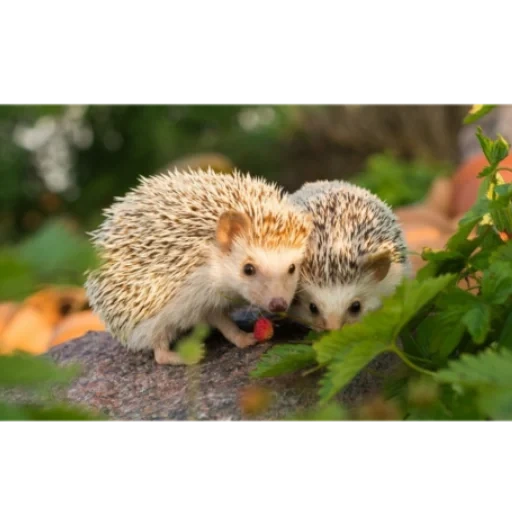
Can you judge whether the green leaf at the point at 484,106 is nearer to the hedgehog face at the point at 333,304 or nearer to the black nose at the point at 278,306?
the hedgehog face at the point at 333,304

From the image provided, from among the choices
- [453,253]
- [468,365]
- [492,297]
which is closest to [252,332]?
[453,253]

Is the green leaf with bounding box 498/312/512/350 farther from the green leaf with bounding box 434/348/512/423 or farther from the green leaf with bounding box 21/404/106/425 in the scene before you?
the green leaf with bounding box 21/404/106/425

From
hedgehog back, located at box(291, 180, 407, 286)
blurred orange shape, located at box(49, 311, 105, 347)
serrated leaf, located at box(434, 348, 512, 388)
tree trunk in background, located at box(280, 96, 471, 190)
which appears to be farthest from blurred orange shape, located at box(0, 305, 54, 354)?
tree trunk in background, located at box(280, 96, 471, 190)

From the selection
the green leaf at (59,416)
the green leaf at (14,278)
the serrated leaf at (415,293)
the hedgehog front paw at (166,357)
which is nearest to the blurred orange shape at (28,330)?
the hedgehog front paw at (166,357)

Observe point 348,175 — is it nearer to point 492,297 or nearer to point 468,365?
point 492,297

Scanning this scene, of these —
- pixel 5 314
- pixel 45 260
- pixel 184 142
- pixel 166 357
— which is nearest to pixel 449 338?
pixel 166 357

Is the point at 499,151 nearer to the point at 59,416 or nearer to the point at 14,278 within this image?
the point at 59,416
